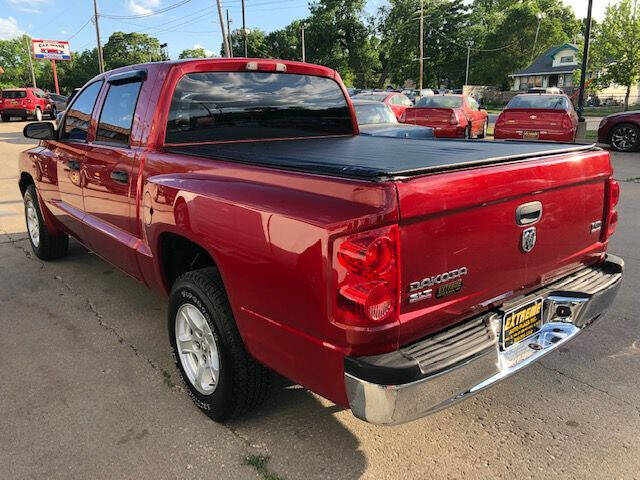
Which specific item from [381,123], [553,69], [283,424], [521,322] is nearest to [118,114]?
[283,424]

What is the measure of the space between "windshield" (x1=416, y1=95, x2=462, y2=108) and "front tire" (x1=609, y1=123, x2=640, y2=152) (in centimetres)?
403

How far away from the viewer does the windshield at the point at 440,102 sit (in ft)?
48.3

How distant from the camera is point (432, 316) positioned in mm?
2084

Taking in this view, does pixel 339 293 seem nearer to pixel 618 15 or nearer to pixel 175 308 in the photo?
pixel 175 308

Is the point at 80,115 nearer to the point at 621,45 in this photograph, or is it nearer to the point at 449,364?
the point at 449,364

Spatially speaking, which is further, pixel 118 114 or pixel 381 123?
pixel 381 123

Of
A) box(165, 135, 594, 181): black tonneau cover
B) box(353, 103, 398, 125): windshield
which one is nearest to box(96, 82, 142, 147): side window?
box(165, 135, 594, 181): black tonneau cover

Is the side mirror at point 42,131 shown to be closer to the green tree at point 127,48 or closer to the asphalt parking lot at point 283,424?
the asphalt parking lot at point 283,424

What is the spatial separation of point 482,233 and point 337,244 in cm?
67

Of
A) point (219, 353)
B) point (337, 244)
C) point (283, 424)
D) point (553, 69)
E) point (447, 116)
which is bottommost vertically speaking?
point (283, 424)

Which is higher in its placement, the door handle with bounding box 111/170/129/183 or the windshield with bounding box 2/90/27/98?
the windshield with bounding box 2/90/27/98

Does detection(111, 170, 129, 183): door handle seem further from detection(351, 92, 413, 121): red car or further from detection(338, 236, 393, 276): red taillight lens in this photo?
detection(351, 92, 413, 121): red car

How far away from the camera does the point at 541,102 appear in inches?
500

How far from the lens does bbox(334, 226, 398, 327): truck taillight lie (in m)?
1.87
